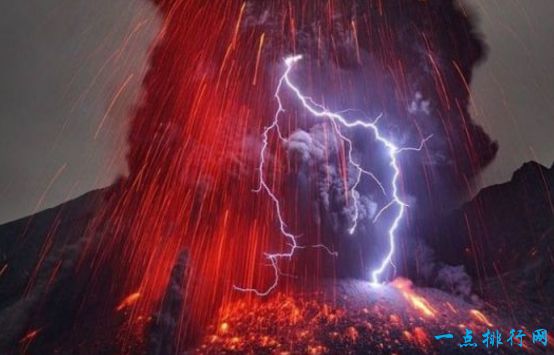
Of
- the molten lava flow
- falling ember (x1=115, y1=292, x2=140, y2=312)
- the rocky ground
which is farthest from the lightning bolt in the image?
falling ember (x1=115, y1=292, x2=140, y2=312)

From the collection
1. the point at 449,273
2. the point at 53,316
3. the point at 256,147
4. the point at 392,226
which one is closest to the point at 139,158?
the point at 256,147

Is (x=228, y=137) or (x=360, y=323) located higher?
(x=228, y=137)

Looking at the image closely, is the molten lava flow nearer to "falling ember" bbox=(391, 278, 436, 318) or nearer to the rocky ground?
"falling ember" bbox=(391, 278, 436, 318)

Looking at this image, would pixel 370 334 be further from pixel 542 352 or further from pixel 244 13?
pixel 244 13

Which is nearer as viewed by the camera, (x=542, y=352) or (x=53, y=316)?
(x=542, y=352)

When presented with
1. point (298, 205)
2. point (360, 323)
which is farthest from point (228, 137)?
point (360, 323)

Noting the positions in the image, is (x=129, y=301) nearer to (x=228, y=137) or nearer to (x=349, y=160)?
(x=228, y=137)
